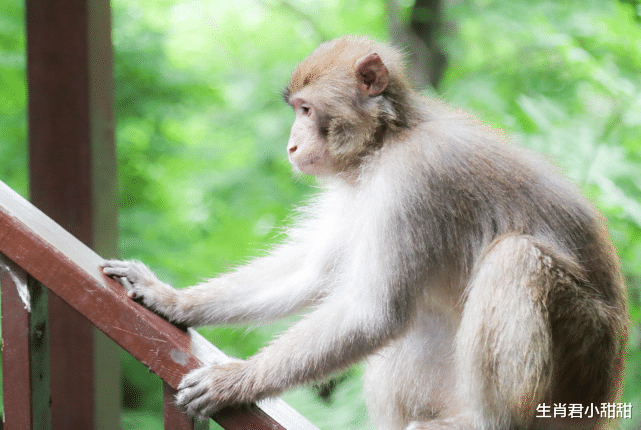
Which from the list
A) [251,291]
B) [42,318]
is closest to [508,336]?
[251,291]

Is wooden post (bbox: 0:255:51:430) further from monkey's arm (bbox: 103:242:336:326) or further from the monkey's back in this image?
the monkey's back

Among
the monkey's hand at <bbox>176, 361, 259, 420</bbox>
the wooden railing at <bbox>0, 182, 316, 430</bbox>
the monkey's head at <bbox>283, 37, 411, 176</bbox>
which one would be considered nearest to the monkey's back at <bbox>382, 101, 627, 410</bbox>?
the monkey's head at <bbox>283, 37, 411, 176</bbox>

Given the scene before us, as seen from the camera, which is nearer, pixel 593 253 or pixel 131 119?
pixel 593 253

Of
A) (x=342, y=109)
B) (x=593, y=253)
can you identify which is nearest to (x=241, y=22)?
(x=342, y=109)

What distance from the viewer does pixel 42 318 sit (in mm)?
1909

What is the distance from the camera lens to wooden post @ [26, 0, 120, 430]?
3170mm

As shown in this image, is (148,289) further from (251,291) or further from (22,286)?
(22,286)

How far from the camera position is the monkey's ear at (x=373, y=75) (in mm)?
2902

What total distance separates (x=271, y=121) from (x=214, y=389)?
433 centimetres

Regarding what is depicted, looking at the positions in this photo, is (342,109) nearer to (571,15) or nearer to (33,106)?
(33,106)

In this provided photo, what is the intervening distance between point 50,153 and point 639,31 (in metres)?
3.51

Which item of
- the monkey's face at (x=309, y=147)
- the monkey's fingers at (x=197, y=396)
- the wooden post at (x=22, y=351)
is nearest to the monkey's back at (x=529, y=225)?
the monkey's face at (x=309, y=147)

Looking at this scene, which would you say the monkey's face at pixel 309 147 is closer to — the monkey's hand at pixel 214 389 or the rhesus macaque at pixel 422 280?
the rhesus macaque at pixel 422 280

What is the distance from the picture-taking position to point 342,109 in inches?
114
